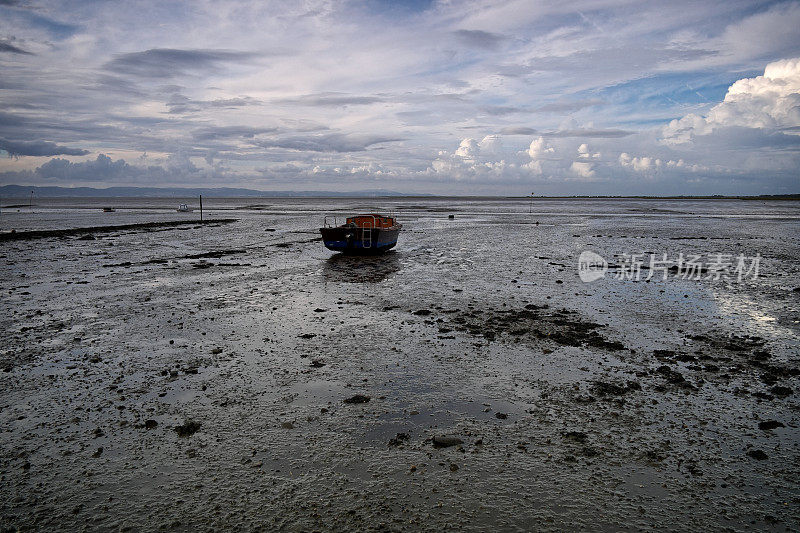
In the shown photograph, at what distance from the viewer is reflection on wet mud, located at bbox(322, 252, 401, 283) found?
19.5 m

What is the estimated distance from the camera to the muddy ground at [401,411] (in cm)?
500

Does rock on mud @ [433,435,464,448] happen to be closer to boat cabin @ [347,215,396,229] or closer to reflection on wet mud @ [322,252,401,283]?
reflection on wet mud @ [322,252,401,283]

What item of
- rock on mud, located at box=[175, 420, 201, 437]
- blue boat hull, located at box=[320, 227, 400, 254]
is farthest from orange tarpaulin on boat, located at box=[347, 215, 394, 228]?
rock on mud, located at box=[175, 420, 201, 437]

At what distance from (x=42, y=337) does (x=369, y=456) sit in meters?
9.39

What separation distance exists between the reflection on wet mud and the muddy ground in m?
3.69

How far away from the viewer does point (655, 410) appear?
717 cm

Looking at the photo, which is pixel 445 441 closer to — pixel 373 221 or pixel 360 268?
pixel 360 268

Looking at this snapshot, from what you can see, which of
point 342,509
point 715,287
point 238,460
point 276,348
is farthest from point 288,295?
point 715,287

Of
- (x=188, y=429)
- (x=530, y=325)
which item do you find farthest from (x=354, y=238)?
(x=188, y=429)

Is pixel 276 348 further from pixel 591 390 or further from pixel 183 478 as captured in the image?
pixel 591 390

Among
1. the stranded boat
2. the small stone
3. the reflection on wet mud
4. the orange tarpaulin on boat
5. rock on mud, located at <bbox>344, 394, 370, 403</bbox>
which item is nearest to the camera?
the small stone

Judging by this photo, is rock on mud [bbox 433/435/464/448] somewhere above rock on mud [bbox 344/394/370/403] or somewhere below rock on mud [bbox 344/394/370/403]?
above

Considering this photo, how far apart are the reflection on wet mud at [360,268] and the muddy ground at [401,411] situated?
3693 mm

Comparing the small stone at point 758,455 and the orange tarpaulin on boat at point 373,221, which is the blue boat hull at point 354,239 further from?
the small stone at point 758,455
